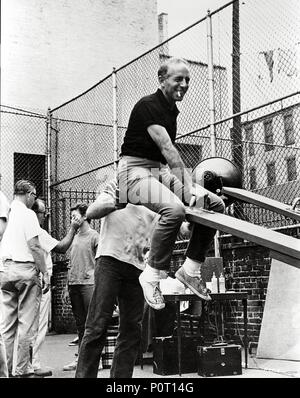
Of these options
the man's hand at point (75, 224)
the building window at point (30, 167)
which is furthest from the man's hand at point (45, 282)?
the building window at point (30, 167)

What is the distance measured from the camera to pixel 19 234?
606 centimetres

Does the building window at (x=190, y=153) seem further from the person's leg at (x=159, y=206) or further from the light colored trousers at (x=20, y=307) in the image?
the person's leg at (x=159, y=206)

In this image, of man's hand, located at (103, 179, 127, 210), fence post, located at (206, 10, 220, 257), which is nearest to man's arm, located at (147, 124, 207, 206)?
man's hand, located at (103, 179, 127, 210)

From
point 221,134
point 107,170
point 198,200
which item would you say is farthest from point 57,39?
point 198,200

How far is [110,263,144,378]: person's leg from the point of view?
173 inches

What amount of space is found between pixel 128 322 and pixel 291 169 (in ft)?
18.5

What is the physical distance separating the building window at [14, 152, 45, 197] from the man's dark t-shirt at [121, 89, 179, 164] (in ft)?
36.2

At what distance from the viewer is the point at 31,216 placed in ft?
20.2

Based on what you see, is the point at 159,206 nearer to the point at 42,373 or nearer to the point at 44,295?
the point at 42,373

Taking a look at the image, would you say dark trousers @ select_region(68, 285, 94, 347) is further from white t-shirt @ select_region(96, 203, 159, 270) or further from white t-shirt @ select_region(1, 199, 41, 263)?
white t-shirt @ select_region(96, 203, 159, 270)

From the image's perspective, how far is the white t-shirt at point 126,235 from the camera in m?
4.49

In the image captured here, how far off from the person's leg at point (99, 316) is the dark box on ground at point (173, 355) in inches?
98.7

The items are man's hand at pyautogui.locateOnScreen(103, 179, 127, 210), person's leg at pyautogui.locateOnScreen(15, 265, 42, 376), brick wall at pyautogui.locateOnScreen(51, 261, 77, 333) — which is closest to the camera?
man's hand at pyautogui.locateOnScreen(103, 179, 127, 210)
